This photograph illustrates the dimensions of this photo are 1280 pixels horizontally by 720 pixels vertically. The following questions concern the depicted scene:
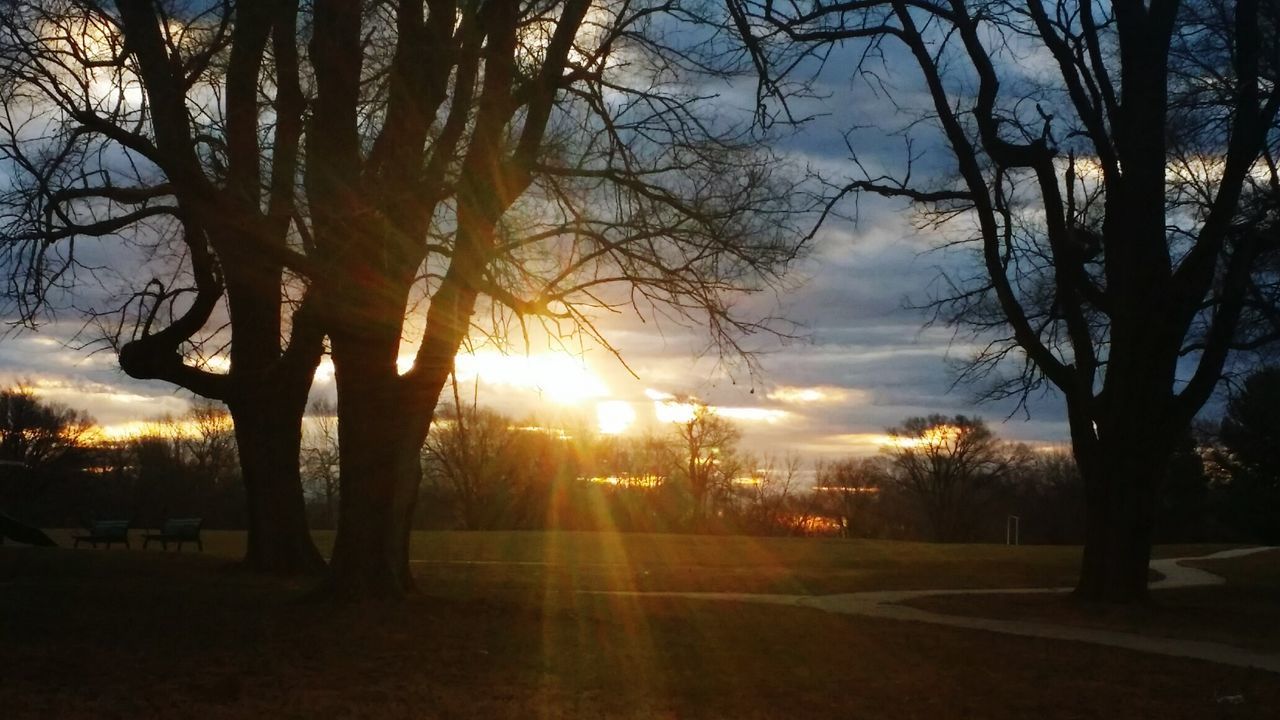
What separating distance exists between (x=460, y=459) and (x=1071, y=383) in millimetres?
45744

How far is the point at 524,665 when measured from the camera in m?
9.88

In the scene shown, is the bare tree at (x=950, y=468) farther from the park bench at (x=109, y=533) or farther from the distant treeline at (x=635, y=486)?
the park bench at (x=109, y=533)

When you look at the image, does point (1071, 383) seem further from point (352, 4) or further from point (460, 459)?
point (460, 459)

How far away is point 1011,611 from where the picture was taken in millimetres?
16969

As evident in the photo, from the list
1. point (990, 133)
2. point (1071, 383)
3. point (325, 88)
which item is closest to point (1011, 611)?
point (1071, 383)

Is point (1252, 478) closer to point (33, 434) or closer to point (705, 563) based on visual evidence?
point (705, 563)

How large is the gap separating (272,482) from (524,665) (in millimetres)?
9359

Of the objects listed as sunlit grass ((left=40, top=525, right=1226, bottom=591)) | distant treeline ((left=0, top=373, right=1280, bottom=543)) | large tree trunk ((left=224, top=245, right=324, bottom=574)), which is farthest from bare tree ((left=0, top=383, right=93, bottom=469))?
large tree trunk ((left=224, top=245, right=324, bottom=574))

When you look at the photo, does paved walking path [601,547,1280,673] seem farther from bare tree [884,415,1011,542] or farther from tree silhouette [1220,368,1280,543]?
bare tree [884,415,1011,542]

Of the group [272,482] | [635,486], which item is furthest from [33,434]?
[272,482]

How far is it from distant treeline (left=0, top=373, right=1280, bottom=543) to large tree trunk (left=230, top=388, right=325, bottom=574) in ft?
91.5

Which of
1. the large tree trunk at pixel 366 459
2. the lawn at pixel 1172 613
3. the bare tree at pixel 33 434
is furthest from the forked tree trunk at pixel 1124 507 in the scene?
the bare tree at pixel 33 434

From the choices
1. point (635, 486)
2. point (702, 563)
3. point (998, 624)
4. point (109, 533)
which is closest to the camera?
point (998, 624)

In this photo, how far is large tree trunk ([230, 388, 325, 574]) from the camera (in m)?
18.0
